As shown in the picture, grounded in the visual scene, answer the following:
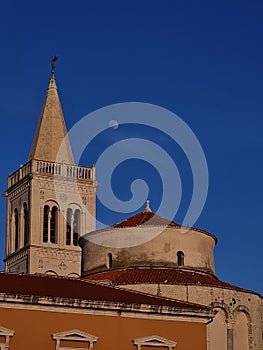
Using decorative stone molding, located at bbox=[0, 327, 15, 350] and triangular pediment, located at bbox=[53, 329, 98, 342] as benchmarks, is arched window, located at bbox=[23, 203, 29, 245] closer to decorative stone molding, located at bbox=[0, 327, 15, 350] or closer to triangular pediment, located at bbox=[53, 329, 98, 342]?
triangular pediment, located at bbox=[53, 329, 98, 342]

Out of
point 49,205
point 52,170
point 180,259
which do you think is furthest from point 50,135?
point 180,259

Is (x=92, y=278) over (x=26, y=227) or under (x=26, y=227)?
under

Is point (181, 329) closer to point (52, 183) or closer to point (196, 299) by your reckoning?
point (196, 299)

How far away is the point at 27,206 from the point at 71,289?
50.9 m

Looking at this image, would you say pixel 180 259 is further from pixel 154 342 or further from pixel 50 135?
pixel 50 135

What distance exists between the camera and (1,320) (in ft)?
112

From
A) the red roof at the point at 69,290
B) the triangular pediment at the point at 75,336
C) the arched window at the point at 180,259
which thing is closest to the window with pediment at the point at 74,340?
the triangular pediment at the point at 75,336

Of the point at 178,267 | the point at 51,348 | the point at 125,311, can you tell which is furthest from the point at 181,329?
the point at 178,267

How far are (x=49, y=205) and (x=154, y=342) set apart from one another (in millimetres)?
52413

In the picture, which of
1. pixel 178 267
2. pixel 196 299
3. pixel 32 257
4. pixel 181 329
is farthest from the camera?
pixel 32 257

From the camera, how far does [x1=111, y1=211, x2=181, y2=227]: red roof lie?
5631cm

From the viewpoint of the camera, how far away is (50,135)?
Result: 8956 cm

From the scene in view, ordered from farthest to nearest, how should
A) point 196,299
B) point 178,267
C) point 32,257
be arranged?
point 32,257 → point 178,267 → point 196,299

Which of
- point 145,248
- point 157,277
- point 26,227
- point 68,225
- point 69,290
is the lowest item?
point 69,290
